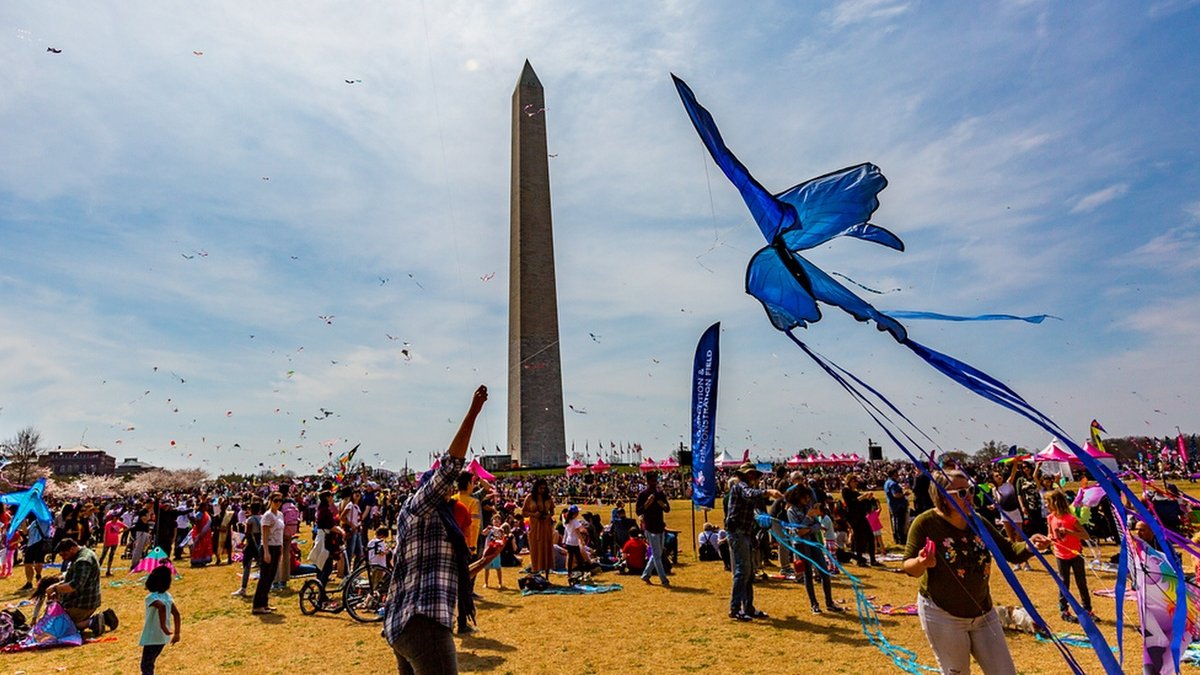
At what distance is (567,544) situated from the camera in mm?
12055

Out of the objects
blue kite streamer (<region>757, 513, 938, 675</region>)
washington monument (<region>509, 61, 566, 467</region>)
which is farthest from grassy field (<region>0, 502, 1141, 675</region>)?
washington monument (<region>509, 61, 566, 467</region>)

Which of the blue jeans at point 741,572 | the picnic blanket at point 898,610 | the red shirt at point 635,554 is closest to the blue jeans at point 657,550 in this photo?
the red shirt at point 635,554

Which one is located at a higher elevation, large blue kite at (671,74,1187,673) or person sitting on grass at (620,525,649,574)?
large blue kite at (671,74,1187,673)

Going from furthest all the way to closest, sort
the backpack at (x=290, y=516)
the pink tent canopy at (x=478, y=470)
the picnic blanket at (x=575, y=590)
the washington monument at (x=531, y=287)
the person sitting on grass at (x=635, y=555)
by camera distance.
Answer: the washington monument at (x=531, y=287), the person sitting on grass at (x=635, y=555), the backpack at (x=290, y=516), the picnic blanket at (x=575, y=590), the pink tent canopy at (x=478, y=470)

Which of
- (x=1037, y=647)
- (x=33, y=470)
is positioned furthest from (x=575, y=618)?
(x=33, y=470)

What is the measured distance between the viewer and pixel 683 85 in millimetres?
3311

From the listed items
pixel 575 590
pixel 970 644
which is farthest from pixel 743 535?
pixel 970 644

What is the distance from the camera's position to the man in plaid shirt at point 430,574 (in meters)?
3.23

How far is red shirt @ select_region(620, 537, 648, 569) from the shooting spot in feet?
40.8

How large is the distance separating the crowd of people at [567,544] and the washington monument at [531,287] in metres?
16.1

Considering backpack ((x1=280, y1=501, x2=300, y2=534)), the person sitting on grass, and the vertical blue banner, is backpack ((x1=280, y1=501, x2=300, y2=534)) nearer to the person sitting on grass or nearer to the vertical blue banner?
the person sitting on grass

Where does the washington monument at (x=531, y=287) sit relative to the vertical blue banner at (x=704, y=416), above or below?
above

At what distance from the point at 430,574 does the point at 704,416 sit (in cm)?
802

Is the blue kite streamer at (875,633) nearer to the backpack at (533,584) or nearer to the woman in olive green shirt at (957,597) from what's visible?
the woman in olive green shirt at (957,597)
